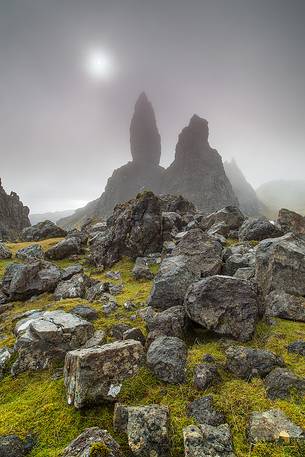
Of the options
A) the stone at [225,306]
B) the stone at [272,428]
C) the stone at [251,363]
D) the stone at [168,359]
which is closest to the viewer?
the stone at [272,428]

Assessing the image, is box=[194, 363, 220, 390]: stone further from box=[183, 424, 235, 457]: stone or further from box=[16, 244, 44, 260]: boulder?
box=[16, 244, 44, 260]: boulder

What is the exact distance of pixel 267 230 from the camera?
25078 mm

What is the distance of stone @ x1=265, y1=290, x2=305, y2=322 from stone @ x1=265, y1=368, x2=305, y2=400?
4.45m

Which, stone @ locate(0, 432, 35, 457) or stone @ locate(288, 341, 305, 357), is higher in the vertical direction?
stone @ locate(0, 432, 35, 457)

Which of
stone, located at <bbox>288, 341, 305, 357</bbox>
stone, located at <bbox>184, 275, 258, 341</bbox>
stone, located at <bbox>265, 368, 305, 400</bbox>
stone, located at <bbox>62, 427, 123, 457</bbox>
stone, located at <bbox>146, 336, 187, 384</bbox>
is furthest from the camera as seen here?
stone, located at <bbox>184, 275, 258, 341</bbox>

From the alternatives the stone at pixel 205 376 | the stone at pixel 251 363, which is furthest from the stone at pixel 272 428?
the stone at pixel 251 363

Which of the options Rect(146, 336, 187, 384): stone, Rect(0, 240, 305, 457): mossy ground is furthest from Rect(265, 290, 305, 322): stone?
Rect(146, 336, 187, 384): stone

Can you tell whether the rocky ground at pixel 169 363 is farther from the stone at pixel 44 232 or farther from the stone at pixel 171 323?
the stone at pixel 44 232

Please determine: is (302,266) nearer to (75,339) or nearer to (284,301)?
(284,301)

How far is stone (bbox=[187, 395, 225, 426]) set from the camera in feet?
23.4

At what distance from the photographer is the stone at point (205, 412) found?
713 centimetres

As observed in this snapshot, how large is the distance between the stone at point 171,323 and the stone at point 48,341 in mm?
2525

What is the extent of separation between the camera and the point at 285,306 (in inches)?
497

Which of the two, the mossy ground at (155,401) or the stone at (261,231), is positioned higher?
the stone at (261,231)
